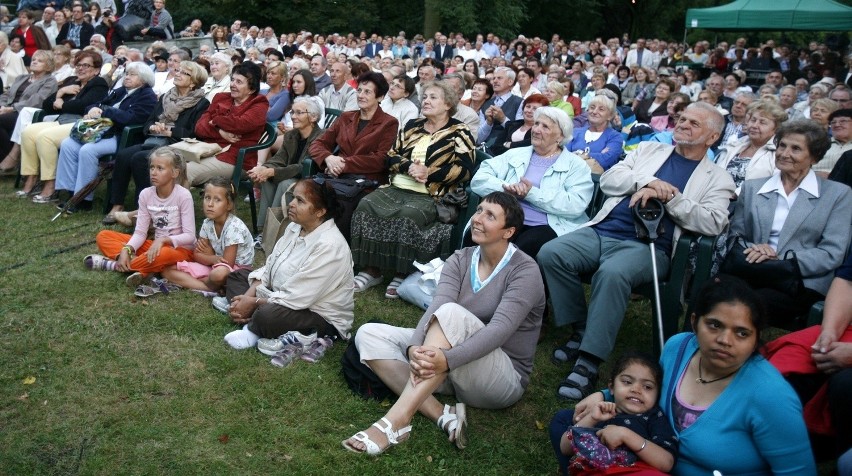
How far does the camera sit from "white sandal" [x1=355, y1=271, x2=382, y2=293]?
528 centimetres

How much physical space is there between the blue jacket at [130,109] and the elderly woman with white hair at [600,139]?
3.91 metres

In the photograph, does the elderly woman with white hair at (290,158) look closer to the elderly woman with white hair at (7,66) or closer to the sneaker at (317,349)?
the sneaker at (317,349)

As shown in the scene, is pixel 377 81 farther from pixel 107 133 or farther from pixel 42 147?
pixel 42 147

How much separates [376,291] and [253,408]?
1871mm

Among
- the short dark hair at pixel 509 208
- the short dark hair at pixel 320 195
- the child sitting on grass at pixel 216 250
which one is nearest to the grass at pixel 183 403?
the child sitting on grass at pixel 216 250

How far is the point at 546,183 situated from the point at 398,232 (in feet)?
3.51

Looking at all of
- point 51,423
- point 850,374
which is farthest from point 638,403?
point 51,423

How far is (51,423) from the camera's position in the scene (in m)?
3.34

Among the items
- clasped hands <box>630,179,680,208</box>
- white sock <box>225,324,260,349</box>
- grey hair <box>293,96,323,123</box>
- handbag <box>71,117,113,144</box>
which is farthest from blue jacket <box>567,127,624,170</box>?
handbag <box>71,117,113,144</box>

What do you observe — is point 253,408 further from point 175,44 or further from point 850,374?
point 175,44

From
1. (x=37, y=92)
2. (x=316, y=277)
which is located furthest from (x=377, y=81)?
(x=37, y=92)

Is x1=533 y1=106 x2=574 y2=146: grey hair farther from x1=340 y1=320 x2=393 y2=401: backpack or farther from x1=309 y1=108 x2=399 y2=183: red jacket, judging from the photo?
x1=340 y1=320 x2=393 y2=401: backpack

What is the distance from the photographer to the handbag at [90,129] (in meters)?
6.87

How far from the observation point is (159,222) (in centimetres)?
538
